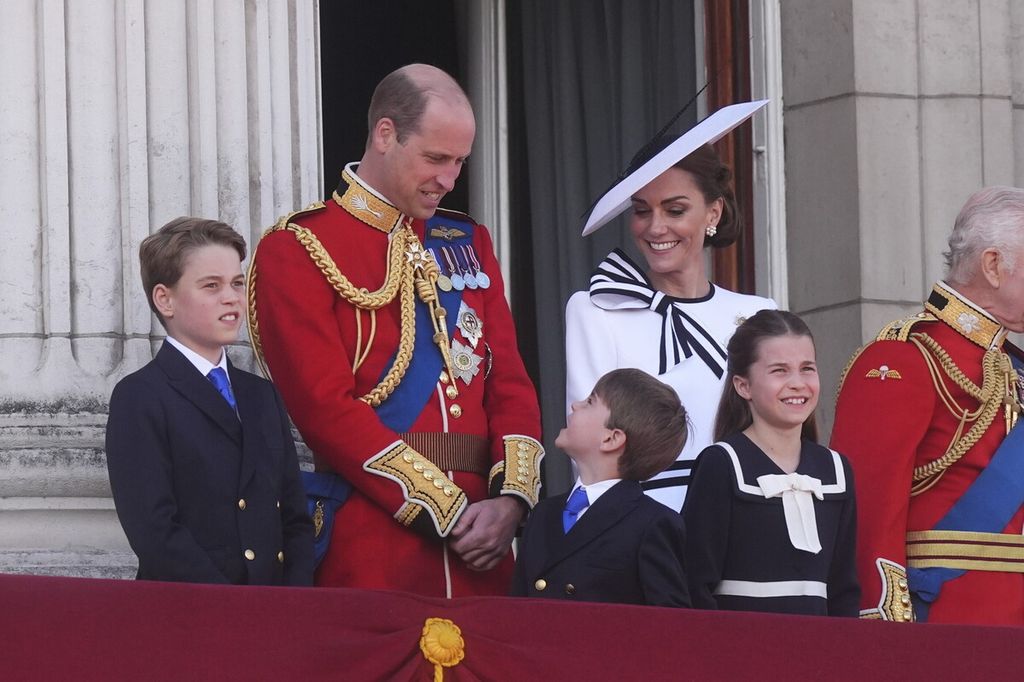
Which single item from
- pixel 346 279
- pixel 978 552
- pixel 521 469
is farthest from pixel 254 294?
pixel 978 552

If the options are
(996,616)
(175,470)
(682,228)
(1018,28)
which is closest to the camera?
(175,470)

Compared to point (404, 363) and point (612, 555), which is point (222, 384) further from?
point (612, 555)

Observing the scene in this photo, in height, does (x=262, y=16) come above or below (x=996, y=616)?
above

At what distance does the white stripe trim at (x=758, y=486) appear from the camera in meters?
5.06

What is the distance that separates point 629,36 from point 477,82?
59 centimetres

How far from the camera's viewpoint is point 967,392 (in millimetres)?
5520

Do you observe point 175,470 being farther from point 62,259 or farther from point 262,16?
point 262,16

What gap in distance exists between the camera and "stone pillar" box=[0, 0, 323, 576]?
543 cm

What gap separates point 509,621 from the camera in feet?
14.4

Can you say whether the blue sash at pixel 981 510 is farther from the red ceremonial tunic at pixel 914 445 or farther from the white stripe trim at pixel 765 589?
the white stripe trim at pixel 765 589

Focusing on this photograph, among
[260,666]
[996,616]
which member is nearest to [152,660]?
[260,666]

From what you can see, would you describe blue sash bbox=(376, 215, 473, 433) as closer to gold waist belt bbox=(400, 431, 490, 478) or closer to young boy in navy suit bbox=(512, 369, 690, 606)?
gold waist belt bbox=(400, 431, 490, 478)

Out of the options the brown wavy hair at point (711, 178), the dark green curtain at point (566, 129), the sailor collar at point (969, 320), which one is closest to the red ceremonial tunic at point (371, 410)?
the brown wavy hair at point (711, 178)

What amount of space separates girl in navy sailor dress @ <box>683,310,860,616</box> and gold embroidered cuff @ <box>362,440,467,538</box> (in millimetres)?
542
